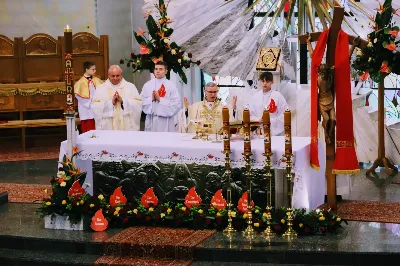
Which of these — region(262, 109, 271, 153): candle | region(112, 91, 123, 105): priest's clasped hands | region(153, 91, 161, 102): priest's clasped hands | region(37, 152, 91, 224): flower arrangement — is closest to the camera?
region(262, 109, 271, 153): candle

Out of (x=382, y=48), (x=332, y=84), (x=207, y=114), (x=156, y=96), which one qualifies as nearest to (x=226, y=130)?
(x=332, y=84)

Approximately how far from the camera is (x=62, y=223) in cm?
968

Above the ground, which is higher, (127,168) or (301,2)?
(301,2)

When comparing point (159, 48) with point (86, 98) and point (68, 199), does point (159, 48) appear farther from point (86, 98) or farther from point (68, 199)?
point (68, 199)

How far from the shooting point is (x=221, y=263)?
28.7ft

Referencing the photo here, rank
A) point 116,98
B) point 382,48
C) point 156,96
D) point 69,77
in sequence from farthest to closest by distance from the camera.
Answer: point 156,96, point 116,98, point 382,48, point 69,77

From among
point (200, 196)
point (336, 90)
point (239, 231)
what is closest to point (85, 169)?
point (200, 196)

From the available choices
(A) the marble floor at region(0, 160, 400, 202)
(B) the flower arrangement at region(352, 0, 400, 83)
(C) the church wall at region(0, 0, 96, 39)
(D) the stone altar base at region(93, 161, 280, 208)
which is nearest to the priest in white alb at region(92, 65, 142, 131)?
(A) the marble floor at region(0, 160, 400, 202)

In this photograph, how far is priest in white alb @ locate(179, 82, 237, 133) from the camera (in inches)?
425

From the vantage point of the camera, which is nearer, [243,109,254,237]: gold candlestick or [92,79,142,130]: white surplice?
[243,109,254,237]: gold candlestick

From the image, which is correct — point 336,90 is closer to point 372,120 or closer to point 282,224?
point 282,224

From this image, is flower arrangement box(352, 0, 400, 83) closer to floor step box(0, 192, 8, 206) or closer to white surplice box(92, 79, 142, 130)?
white surplice box(92, 79, 142, 130)

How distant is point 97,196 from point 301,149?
2.12 m

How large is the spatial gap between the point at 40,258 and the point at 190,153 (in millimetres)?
1808
